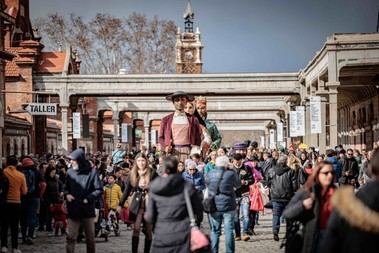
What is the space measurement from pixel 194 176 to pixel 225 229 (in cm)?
220

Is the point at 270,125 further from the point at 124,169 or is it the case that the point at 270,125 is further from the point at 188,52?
the point at 124,169

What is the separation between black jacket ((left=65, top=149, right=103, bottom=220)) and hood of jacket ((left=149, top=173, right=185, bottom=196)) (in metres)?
3.11

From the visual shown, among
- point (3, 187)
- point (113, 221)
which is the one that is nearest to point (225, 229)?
point (3, 187)

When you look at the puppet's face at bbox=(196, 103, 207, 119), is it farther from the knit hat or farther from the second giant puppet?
the knit hat

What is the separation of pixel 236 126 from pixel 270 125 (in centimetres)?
997

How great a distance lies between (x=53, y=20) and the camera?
3039 inches

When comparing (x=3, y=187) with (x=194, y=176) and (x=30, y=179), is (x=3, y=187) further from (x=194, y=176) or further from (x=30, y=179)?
(x=194, y=176)

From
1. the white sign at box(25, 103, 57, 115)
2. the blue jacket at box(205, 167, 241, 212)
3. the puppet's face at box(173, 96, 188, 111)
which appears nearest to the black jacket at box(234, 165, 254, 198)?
the puppet's face at box(173, 96, 188, 111)

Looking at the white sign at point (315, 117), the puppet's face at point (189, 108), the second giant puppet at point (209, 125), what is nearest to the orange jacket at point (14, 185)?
the puppet's face at point (189, 108)

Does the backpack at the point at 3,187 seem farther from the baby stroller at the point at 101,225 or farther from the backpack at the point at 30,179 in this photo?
the baby stroller at the point at 101,225

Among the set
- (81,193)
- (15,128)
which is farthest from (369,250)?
(15,128)

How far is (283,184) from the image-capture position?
15227 mm

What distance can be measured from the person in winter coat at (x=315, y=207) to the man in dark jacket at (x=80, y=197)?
4.18m

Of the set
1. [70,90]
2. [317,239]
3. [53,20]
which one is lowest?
[317,239]
